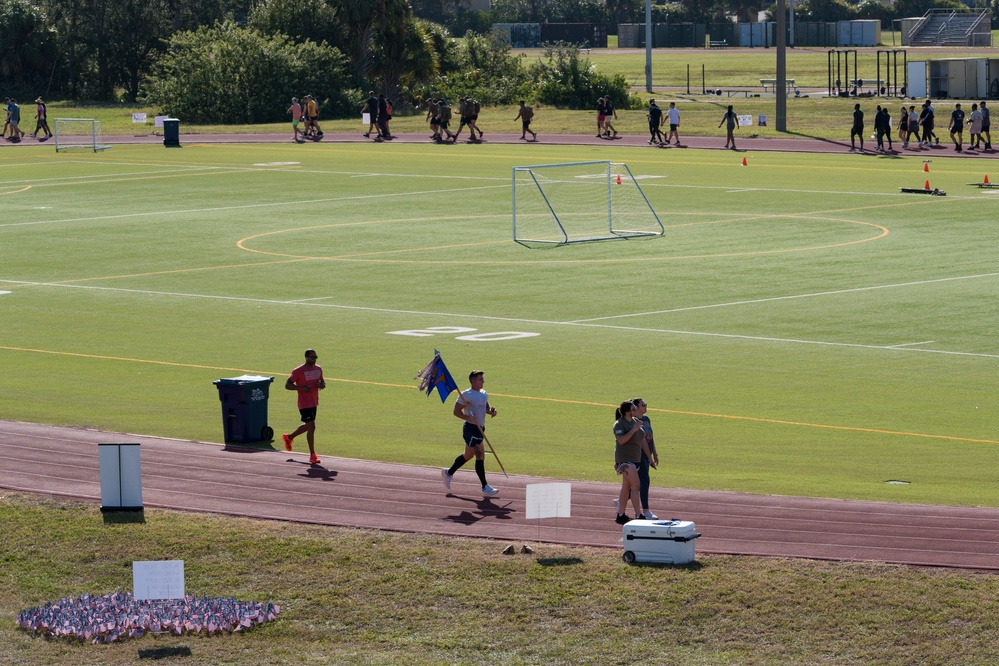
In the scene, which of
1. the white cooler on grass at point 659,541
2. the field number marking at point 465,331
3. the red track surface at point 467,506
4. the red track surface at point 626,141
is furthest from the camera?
the red track surface at point 626,141

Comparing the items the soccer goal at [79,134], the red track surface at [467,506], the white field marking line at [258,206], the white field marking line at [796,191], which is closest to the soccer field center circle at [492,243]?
the white field marking line at [258,206]

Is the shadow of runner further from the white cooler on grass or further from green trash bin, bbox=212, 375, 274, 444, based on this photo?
green trash bin, bbox=212, 375, 274, 444

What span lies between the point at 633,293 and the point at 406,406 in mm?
12856

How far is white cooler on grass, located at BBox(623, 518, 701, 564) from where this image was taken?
17266mm

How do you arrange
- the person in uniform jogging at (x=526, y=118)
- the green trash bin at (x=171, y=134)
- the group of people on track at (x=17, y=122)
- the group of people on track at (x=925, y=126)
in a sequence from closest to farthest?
the group of people on track at (x=925, y=126), the person in uniform jogging at (x=526, y=118), the green trash bin at (x=171, y=134), the group of people on track at (x=17, y=122)

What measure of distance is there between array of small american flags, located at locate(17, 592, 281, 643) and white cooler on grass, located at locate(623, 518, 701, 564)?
3.69 meters

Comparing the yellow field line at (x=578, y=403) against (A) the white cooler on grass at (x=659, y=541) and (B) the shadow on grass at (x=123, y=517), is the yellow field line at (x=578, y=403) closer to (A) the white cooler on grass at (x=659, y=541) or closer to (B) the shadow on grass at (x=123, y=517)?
(A) the white cooler on grass at (x=659, y=541)

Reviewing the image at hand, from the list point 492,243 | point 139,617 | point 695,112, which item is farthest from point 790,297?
point 695,112

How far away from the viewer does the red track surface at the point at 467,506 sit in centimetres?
1805

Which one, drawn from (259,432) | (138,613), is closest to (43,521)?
(138,613)

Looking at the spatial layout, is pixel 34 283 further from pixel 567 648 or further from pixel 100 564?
pixel 567 648

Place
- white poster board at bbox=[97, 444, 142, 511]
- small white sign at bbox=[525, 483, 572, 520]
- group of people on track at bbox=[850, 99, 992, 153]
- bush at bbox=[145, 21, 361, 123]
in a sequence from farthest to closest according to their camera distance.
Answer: bush at bbox=[145, 21, 361, 123] → group of people on track at bbox=[850, 99, 992, 153] → white poster board at bbox=[97, 444, 142, 511] → small white sign at bbox=[525, 483, 572, 520]

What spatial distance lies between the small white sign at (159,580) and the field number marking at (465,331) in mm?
16872

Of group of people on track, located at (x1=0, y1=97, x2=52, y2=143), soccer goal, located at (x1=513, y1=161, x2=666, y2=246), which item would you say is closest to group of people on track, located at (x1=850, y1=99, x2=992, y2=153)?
soccer goal, located at (x1=513, y1=161, x2=666, y2=246)
